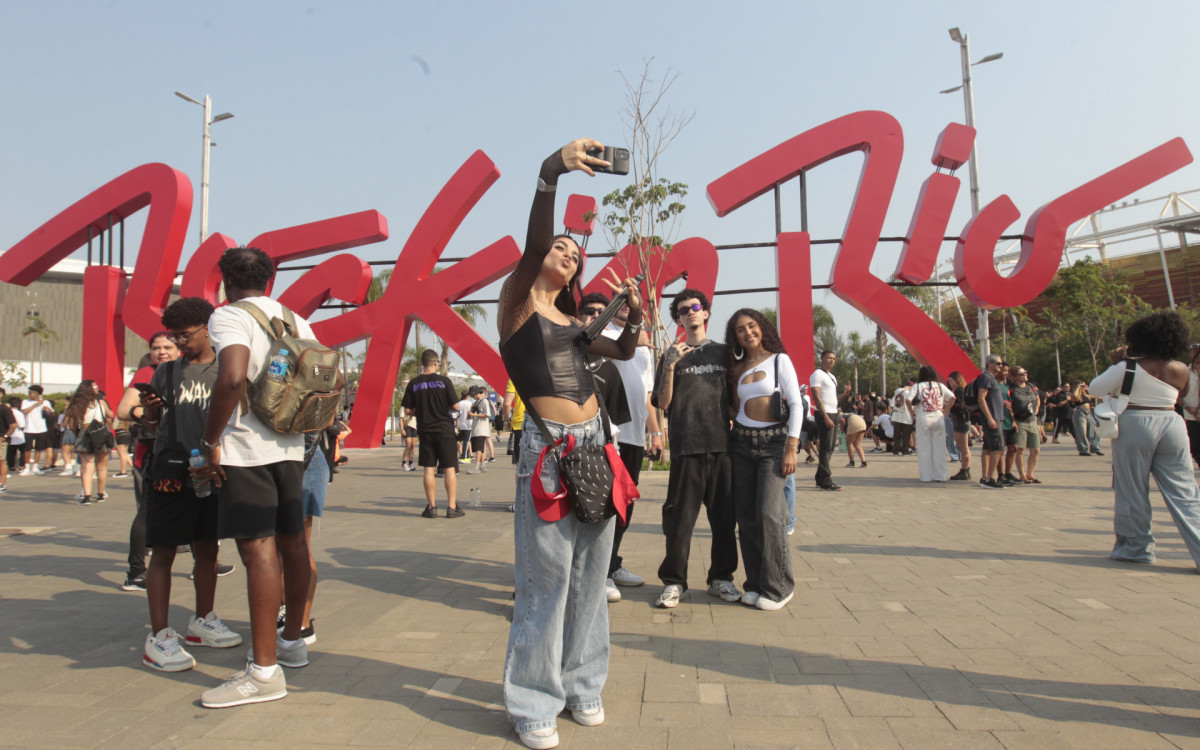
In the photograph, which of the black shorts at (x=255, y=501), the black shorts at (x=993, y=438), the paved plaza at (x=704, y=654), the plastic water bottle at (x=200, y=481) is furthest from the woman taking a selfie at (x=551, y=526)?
the black shorts at (x=993, y=438)

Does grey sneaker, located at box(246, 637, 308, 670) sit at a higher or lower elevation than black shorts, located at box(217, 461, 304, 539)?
lower

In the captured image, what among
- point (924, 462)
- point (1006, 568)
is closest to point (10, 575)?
point (1006, 568)

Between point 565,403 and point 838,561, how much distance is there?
3.61 m

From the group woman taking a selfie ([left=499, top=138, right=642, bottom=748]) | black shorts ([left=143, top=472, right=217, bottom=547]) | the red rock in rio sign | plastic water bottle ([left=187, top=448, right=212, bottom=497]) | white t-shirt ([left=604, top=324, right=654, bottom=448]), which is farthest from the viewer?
the red rock in rio sign

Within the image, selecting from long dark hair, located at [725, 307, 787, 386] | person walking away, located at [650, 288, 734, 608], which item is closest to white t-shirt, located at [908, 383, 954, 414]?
long dark hair, located at [725, 307, 787, 386]

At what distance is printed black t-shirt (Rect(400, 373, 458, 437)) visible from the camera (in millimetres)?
8250

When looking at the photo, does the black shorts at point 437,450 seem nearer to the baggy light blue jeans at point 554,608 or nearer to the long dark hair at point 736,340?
the long dark hair at point 736,340

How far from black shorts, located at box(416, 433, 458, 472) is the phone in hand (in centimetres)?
590

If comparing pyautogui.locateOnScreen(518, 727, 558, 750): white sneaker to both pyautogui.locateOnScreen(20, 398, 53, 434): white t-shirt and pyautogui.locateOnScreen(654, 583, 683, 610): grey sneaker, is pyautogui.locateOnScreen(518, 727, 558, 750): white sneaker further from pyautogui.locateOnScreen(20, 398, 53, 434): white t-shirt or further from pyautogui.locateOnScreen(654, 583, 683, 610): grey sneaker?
pyautogui.locateOnScreen(20, 398, 53, 434): white t-shirt

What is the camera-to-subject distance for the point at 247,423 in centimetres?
313

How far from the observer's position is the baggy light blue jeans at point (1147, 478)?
16.4 ft

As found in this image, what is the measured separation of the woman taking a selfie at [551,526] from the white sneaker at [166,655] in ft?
5.32

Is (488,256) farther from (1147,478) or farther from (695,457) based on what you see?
(1147,478)

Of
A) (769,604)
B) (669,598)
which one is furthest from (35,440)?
(769,604)
